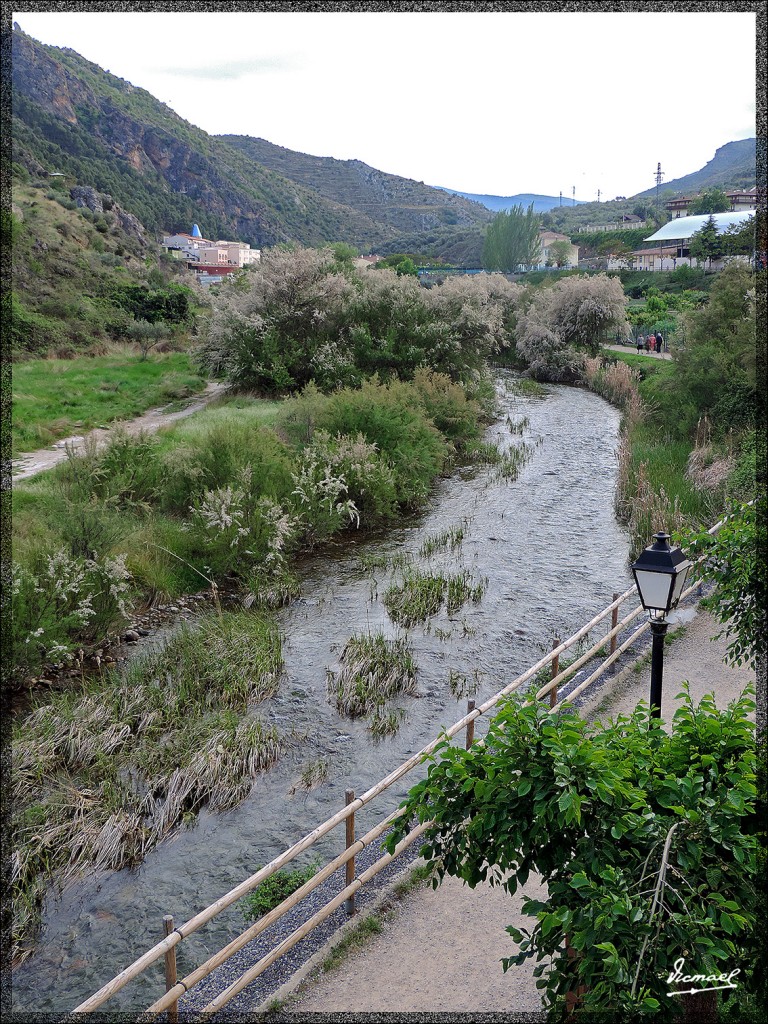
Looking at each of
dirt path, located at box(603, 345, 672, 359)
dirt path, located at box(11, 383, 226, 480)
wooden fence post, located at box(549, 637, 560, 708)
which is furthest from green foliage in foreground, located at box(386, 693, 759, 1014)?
dirt path, located at box(603, 345, 672, 359)

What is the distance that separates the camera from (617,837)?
2.93m

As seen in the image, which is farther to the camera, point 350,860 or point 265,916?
point 350,860

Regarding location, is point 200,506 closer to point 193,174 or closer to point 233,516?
point 233,516

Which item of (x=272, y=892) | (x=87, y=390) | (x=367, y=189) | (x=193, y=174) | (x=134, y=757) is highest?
(x=367, y=189)

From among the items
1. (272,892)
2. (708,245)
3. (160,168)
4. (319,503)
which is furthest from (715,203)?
(272,892)

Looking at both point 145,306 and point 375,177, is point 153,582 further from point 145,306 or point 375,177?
point 375,177

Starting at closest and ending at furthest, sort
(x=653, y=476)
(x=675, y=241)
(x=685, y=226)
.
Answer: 1. (x=653, y=476)
2. (x=685, y=226)
3. (x=675, y=241)

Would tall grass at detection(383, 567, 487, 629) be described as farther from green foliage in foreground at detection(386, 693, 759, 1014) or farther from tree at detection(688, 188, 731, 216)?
tree at detection(688, 188, 731, 216)

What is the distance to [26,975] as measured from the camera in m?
5.38

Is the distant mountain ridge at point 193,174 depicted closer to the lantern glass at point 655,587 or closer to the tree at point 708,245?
the tree at point 708,245

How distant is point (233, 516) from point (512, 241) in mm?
89362

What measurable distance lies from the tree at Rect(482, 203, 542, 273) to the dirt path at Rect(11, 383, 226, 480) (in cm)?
7439

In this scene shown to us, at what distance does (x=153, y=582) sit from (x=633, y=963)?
9.91m

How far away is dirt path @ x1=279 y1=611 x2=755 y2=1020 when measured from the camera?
464 centimetres
